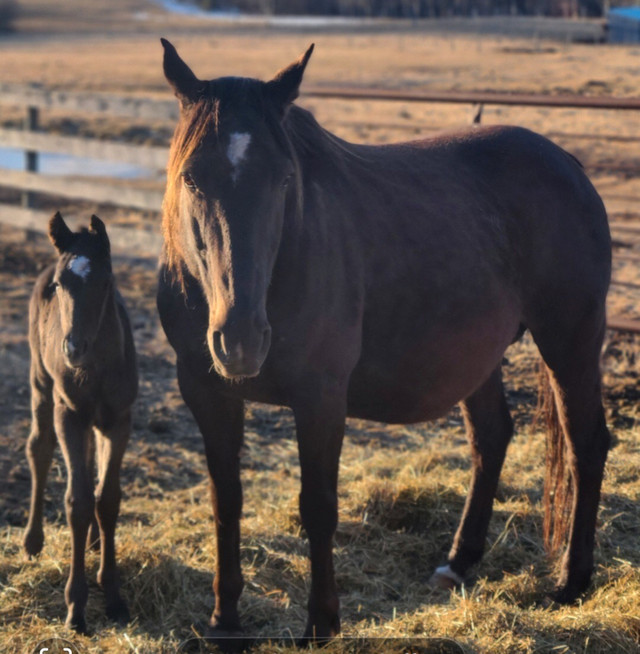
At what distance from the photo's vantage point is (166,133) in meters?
15.0

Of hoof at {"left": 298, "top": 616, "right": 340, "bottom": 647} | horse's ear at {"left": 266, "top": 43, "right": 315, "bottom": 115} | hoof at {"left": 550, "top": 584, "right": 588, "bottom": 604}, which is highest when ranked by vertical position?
horse's ear at {"left": 266, "top": 43, "right": 315, "bottom": 115}

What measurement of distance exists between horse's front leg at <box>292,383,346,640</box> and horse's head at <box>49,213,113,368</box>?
928mm

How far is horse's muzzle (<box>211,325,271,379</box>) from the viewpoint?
7.77 ft

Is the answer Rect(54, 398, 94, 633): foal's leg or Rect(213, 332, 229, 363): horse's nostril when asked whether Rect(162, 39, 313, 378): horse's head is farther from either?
Rect(54, 398, 94, 633): foal's leg

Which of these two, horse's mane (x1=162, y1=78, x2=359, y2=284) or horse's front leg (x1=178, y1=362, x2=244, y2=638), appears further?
horse's front leg (x1=178, y1=362, x2=244, y2=638)

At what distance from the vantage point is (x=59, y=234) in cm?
352

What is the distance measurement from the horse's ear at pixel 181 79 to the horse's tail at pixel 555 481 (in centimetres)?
184

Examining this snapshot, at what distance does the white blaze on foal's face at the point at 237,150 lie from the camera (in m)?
2.51

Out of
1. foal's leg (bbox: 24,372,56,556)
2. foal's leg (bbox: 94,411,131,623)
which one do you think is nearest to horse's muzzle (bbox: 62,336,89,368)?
foal's leg (bbox: 94,411,131,623)

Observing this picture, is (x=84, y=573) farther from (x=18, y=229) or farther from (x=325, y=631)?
(x=18, y=229)

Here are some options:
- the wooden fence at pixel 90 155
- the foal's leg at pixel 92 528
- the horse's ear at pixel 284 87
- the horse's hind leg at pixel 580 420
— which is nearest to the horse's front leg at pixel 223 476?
the foal's leg at pixel 92 528

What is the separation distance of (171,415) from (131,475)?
0.71 m

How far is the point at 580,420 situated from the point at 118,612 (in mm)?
1883

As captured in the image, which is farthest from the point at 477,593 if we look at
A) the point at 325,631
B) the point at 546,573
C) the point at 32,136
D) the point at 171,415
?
the point at 32,136
